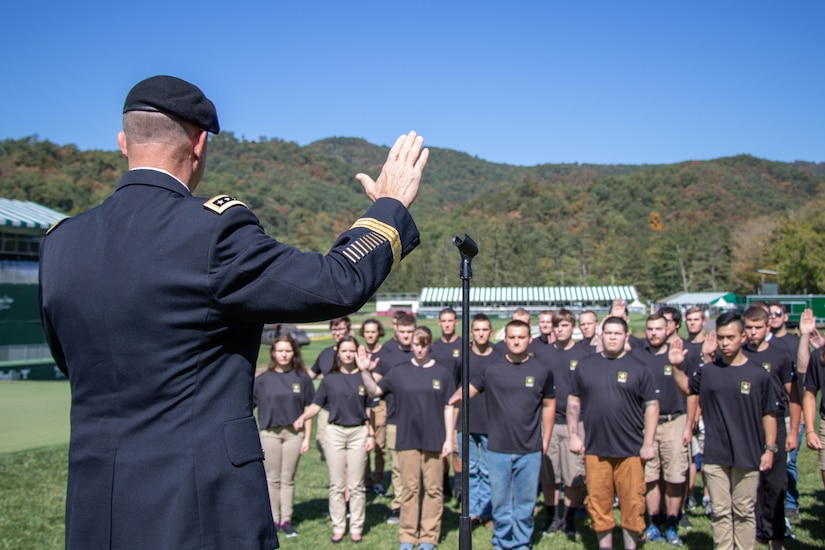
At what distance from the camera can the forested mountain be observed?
88.8 metres

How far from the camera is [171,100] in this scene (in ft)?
6.60

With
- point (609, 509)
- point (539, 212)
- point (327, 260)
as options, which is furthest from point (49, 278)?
point (539, 212)

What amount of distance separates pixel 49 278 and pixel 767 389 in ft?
20.8

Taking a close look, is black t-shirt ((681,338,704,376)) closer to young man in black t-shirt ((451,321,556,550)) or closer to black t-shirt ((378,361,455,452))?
young man in black t-shirt ((451,321,556,550))

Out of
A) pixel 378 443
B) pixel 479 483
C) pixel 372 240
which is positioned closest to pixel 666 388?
pixel 479 483

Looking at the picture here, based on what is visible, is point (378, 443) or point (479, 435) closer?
point (479, 435)

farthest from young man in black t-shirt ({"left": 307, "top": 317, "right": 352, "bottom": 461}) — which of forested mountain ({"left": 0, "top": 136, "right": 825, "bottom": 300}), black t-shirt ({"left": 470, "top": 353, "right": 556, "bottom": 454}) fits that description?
forested mountain ({"left": 0, "top": 136, "right": 825, "bottom": 300})

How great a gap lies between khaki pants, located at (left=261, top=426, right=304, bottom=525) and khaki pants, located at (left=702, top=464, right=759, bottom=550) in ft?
14.5

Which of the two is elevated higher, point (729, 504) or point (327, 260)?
point (327, 260)

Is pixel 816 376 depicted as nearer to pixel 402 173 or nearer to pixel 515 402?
pixel 515 402

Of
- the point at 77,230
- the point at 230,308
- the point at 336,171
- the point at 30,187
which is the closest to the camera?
the point at 230,308

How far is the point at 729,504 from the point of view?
6645 mm

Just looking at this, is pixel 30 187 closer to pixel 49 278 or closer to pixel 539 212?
pixel 539 212

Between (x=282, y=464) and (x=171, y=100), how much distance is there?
23.1 feet
